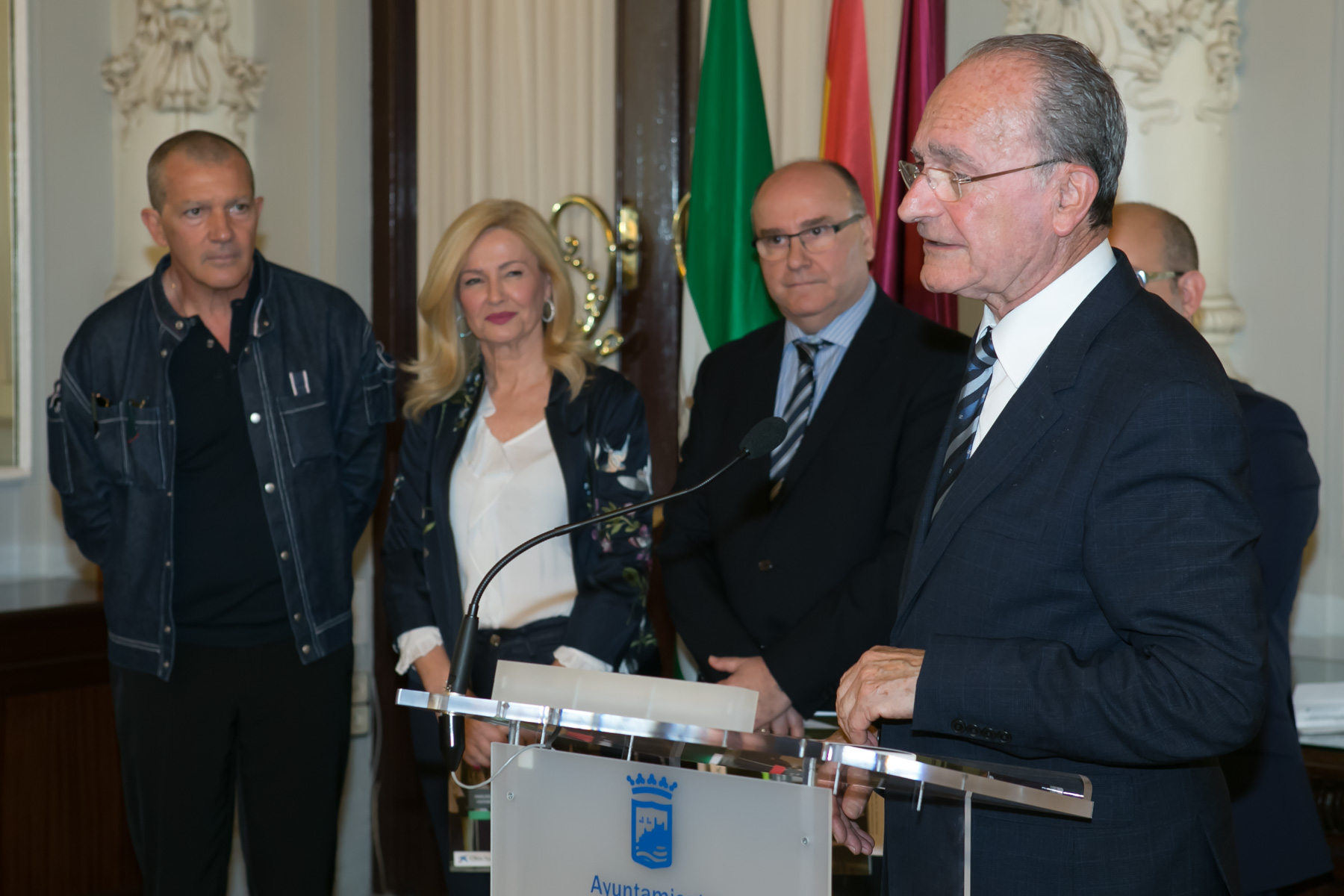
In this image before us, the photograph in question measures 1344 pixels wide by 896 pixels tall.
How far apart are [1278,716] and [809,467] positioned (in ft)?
3.01

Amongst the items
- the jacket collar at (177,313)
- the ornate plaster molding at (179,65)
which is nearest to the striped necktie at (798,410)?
the jacket collar at (177,313)

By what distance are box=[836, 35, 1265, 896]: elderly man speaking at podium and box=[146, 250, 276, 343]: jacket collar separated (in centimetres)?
168

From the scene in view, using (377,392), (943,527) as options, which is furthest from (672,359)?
(943,527)

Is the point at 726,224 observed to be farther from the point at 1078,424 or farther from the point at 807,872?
the point at 807,872

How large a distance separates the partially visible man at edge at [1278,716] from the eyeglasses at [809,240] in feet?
1.93

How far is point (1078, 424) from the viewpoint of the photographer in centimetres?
132

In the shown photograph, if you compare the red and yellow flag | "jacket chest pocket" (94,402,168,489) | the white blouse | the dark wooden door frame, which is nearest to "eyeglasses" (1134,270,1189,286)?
the red and yellow flag

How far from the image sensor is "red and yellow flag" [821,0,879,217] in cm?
301

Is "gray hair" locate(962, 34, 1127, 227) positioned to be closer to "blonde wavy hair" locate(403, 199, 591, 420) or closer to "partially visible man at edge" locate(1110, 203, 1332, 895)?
"partially visible man at edge" locate(1110, 203, 1332, 895)

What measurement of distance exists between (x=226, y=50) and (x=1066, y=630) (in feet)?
10.6

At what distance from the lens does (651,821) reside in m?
1.33

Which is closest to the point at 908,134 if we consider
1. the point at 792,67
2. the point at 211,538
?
the point at 792,67

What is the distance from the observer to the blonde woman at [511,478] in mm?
2426

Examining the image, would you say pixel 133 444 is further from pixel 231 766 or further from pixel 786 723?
pixel 786 723
